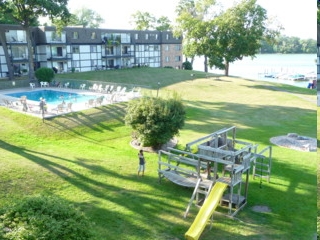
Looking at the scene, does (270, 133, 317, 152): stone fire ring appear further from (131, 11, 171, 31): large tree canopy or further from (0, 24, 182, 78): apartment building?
(131, 11, 171, 31): large tree canopy

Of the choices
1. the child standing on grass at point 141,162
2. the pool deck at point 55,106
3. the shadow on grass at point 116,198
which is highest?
the pool deck at point 55,106

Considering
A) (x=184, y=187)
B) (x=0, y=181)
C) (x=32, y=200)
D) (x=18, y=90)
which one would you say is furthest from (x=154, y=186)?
(x=18, y=90)

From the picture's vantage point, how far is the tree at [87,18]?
57.7 meters

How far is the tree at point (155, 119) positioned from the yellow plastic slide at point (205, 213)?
5214 millimetres

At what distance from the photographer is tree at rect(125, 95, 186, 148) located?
14.9 m

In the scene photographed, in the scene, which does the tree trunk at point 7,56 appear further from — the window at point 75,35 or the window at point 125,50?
the window at point 125,50

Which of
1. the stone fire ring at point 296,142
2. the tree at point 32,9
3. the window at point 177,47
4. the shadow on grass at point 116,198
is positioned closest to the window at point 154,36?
the window at point 177,47

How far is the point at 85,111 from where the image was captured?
20016mm

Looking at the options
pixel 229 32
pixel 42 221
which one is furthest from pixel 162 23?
pixel 42 221

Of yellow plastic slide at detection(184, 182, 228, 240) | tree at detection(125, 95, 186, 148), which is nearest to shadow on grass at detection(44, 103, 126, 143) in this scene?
tree at detection(125, 95, 186, 148)

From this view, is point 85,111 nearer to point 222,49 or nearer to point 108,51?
point 222,49

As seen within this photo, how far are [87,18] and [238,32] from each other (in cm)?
3089

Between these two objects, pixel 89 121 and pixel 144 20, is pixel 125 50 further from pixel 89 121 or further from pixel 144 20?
pixel 89 121

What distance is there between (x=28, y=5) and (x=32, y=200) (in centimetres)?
2886
